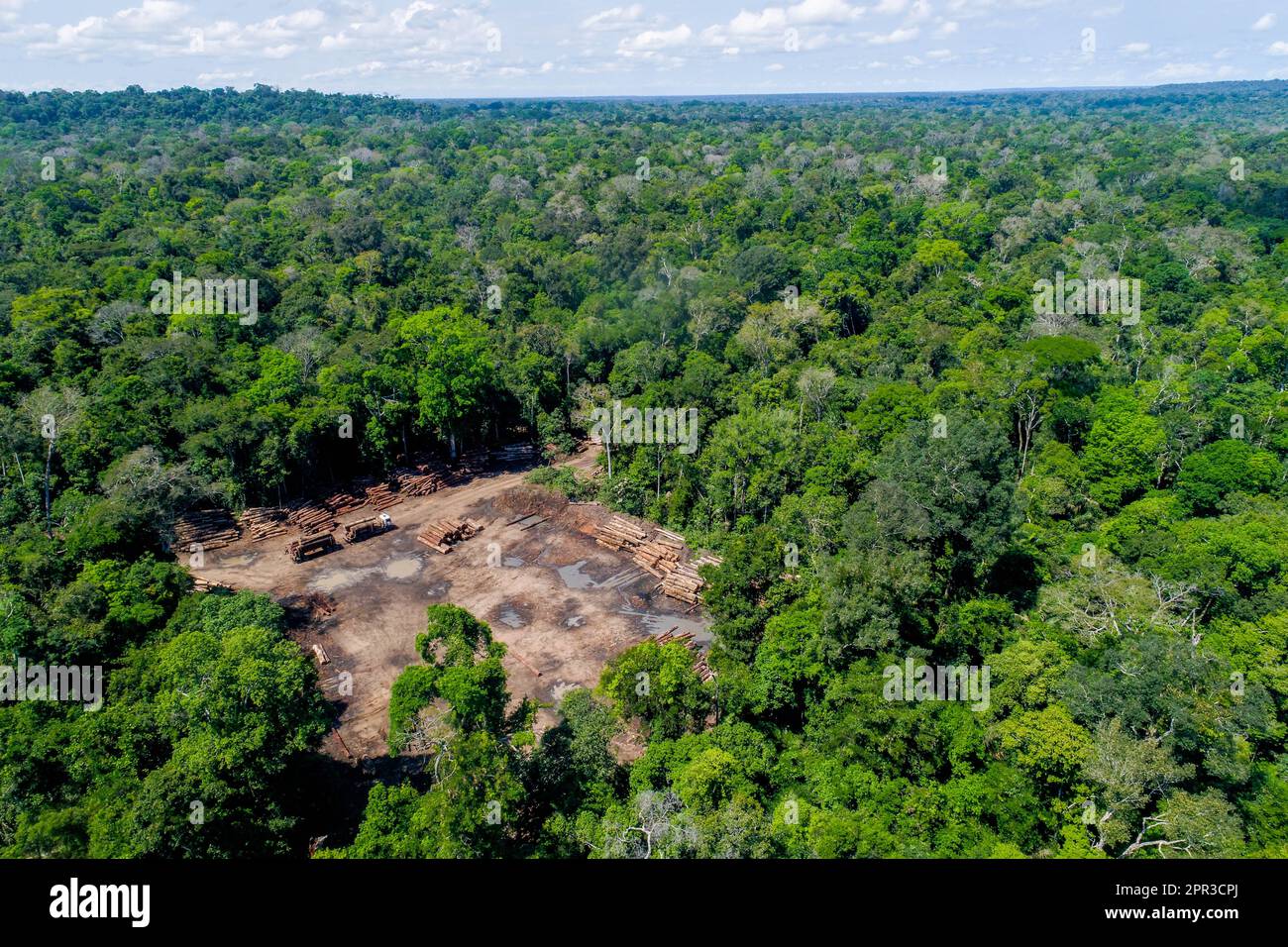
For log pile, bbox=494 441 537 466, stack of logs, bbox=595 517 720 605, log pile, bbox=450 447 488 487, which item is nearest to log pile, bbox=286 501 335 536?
log pile, bbox=450 447 488 487

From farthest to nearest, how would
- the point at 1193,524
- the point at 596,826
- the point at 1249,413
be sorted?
the point at 1249,413 < the point at 1193,524 < the point at 596,826

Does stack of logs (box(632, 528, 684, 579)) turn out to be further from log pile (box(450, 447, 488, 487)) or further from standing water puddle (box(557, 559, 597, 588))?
log pile (box(450, 447, 488, 487))

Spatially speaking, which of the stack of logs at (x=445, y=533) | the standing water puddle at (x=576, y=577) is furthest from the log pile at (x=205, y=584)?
the standing water puddle at (x=576, y=577)

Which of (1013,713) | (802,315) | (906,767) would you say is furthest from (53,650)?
(802,315)

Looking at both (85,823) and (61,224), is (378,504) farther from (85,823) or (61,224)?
(61,224)

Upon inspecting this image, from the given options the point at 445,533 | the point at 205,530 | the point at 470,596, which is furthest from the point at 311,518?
the point at 470,596

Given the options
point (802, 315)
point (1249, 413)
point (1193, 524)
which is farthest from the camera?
point (802, 315)

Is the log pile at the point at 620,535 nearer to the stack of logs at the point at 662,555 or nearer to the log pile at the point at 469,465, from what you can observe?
the stack of logs at the point at 662,555
